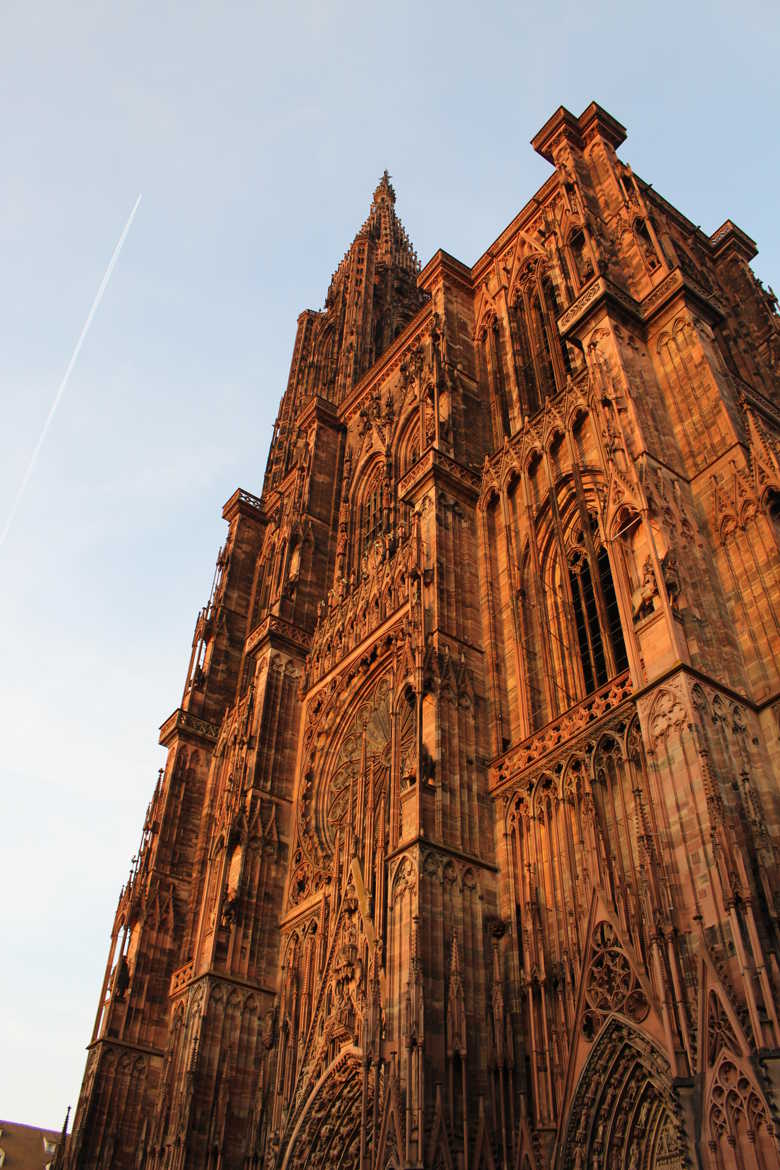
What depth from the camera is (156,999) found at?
932 inches

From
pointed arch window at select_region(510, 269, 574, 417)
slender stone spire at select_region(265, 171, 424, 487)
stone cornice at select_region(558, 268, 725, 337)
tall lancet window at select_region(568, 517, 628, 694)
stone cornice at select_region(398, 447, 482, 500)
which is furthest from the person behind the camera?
slender stone spire at select_region(265, 171, 424, 487)

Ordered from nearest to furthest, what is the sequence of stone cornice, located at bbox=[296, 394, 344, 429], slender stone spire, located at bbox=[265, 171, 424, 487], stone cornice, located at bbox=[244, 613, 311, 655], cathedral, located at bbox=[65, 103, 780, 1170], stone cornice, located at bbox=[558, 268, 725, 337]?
cathedral, located at bbox=[65, 103, 780, 1170]
stone cornice, located at bbox=[558, 268, 725, 337]
stone cornice, located at bbox=[244, 613, 311, 655]
stone cornice, located at bbox=[296, 394, 344, 429]
slender stone spire, located at bbox=[265, 171, 424, 487]

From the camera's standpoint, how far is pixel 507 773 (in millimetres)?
16312

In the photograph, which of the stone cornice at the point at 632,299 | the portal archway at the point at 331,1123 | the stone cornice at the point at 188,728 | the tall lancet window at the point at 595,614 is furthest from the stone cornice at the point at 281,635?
the portal archway at the point at 331,1123

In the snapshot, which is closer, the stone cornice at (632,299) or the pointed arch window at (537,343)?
the stone cornice at (632,299)

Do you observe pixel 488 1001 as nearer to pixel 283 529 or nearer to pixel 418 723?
pixel 418 723

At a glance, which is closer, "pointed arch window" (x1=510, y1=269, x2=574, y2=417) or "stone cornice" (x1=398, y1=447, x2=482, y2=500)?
"stone cornice" (x1=398, y1=447, x2=482, y2=500)

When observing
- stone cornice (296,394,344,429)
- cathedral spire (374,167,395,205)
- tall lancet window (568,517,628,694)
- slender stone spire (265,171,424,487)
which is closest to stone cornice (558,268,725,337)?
tall lancet window (568,517,628,694)

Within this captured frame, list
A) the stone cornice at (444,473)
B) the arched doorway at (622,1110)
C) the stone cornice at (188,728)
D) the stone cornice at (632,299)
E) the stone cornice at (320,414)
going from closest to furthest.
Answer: the arched doorway at (622,1110)
the stone cornice at (632,299)
the stone cornice at (444,473)
the stone cornice at (188,728)
the stone cornice at (320,414)

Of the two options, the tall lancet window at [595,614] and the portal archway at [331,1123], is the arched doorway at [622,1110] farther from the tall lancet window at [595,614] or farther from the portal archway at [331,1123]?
the tall lancet window at [595,614]

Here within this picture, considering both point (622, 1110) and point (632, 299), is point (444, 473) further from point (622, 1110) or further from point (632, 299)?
point (622, 1110)

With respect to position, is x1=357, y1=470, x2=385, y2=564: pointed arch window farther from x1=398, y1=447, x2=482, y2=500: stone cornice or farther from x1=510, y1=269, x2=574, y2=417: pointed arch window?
x1=510, y1=269, x2=574, y2=417: pointed arch window

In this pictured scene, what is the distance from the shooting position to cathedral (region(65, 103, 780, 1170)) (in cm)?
1169

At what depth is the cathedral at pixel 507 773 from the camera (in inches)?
460
